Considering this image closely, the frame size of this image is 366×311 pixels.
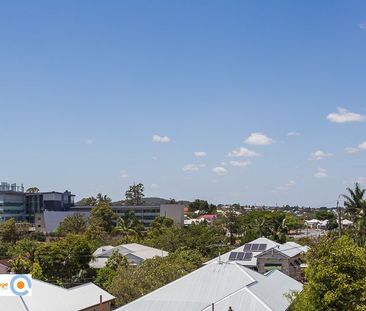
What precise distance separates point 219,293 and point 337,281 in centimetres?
1053

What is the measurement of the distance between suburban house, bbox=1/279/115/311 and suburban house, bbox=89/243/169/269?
67.9 feet

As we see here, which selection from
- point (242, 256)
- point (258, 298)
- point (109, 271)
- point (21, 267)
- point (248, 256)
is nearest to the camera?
point (258, 298)

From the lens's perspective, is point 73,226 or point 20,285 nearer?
point 20,285

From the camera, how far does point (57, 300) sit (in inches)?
1422

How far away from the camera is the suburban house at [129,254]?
209 ft

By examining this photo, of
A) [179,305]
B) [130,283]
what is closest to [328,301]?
[179,305]

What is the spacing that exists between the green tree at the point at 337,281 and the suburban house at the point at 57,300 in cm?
1380

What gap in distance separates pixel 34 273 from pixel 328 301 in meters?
38.3

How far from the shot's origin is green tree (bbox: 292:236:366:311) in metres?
21.7

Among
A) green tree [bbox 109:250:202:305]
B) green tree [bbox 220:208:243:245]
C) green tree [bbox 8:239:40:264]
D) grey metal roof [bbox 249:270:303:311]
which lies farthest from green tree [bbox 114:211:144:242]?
grey metal roof [bbox 249:270:303:311]

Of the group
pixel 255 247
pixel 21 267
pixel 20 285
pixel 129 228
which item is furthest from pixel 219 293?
pixel 129 228

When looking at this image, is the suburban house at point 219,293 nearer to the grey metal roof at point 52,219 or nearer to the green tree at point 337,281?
the green tree at point 337,281

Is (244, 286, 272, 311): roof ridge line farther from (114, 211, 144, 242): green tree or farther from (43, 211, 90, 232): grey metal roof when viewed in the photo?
(43, 211, 90, 232): grey metal roof

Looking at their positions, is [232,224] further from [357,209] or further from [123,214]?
[357,209]
